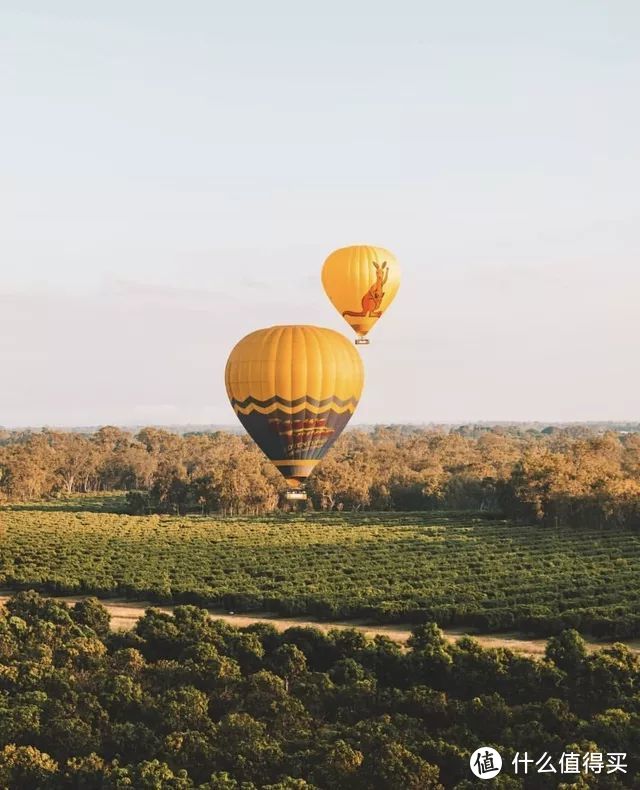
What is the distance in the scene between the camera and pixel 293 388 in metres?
31.6

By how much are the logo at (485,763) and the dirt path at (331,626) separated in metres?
11.0

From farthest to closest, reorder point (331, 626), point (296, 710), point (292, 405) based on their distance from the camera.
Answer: point (331, 626)
point (292, 405)
point (296, 710)

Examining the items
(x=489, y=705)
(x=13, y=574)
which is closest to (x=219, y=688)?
(x=489, y=705)

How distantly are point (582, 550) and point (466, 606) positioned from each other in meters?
20.6

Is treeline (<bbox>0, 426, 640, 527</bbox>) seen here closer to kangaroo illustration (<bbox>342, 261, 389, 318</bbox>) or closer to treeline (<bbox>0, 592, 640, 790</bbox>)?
kangaroo illustration (<bbox>342, 261, 389, 318</bbox>)

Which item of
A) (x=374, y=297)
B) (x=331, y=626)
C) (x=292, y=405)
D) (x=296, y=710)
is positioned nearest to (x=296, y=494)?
(x=292, y=405)

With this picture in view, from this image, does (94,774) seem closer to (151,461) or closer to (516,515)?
(516,515)

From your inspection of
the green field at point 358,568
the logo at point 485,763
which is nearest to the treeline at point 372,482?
the green field at point 358,568

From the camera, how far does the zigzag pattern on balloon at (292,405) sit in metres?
31.8

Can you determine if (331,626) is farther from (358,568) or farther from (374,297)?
(374,297)

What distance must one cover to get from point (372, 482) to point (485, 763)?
69484mm

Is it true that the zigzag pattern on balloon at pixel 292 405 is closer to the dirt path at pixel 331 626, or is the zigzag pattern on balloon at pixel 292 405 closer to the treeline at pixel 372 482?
the dirt path at pixel 331 626

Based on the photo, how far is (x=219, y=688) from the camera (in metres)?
25.5

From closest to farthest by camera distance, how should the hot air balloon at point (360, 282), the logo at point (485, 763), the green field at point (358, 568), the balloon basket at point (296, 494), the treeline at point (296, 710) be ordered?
the logo at point (485, 763) → the treeline at point (296, 710) → the balloon basket at point (296, 494) → the hot air balloon at point (360, 282) → the green field at point (358, 568)
